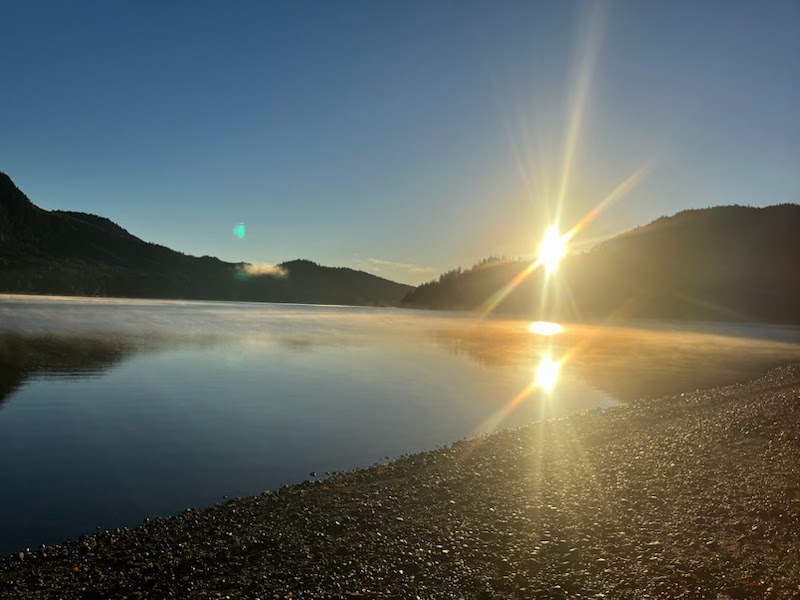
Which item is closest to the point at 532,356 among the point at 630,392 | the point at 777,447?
the point at 630,392

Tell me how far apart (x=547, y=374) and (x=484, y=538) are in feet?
101

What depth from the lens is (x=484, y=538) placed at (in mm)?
9453

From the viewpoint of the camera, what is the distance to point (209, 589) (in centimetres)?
762

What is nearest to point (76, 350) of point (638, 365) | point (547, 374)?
point (547, 374)

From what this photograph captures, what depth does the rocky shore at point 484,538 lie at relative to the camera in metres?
7.61

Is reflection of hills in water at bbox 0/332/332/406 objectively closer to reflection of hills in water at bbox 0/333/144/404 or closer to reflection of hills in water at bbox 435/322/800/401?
reflection of hills in water at bbox 0/333/144/404

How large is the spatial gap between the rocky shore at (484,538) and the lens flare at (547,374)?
711 inches

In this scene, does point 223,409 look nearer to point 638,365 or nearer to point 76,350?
point 76,350

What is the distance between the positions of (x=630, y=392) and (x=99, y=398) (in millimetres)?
28833

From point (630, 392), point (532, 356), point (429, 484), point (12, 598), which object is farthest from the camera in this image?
point (532, 356)

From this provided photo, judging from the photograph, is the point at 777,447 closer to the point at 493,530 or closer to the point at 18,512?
the point at 493,530

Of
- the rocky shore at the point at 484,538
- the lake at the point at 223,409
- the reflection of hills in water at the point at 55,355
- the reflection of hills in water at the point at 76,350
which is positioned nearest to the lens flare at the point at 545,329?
the lake at the point at 223,409

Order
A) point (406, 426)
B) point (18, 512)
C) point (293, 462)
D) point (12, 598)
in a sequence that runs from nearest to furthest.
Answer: point (12, 598)
point (18, 512)
point (293, 462)
point (406, 426)

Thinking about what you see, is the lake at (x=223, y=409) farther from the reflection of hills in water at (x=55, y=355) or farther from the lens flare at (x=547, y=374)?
the lens flare at (x=547, y=374)
